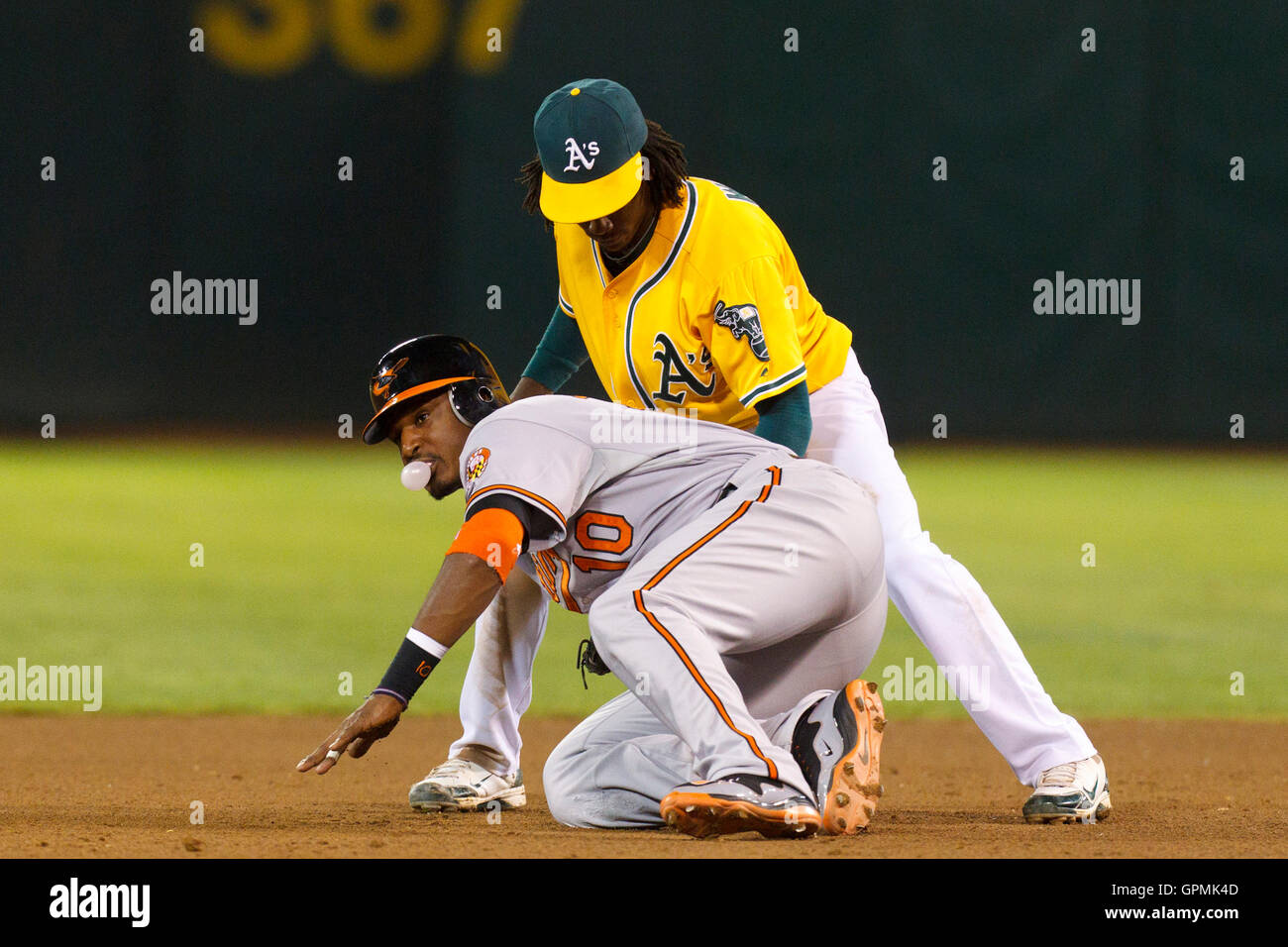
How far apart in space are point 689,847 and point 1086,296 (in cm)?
1208

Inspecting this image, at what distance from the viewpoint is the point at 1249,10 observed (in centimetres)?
1442

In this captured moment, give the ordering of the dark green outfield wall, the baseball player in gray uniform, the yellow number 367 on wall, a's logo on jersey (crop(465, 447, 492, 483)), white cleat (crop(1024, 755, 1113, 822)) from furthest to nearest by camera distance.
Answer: the yellow number 367 on wall → the dark green outfield wall → white cleat (crop(1024, 755, 1113, 822)) → a's logo on jersey (crop(465, 447, 492, 483)) → the baseball player in gray uniform

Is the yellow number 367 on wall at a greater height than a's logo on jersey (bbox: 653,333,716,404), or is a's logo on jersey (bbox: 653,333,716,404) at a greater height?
the yellow number 367 on wall

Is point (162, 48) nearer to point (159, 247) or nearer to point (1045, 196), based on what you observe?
point (159, 247)

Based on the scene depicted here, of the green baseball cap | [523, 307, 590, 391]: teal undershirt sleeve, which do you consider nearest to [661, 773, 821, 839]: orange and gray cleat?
the green baseball cap

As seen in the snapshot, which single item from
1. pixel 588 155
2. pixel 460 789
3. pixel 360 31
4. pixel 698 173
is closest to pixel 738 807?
pixel 460 789

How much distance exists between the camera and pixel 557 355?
15.2 ft

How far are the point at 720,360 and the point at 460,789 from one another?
4.13 ft

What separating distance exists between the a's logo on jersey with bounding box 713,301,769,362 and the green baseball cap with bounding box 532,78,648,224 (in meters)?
0.36

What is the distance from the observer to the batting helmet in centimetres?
363

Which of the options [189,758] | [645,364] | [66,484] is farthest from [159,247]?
[645,364]

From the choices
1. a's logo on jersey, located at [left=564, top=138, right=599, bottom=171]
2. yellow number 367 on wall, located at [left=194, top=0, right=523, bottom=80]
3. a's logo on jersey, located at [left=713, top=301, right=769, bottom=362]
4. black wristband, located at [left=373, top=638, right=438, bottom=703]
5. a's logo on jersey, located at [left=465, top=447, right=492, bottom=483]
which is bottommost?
black wristband, located at [left=373, top=638, right=438, bottom=703]

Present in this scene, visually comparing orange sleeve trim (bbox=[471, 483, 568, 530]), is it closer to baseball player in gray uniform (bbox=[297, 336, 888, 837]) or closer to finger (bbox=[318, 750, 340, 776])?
baseball player in gray uniform (bbox=[297, 336, 888, 837])

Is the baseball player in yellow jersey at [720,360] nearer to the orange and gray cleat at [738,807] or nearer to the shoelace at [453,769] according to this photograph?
the shoelace at [453,769]
